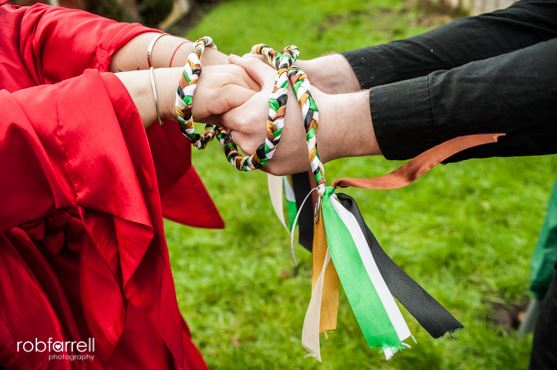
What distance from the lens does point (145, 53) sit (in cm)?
110

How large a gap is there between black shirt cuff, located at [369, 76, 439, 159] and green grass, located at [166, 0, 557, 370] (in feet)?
3.18

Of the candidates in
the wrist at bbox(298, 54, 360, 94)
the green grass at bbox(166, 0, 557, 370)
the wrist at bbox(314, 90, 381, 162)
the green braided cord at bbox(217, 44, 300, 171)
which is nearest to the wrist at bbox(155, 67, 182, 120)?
the green braided cord at bbox(217, 44, 300, 171)

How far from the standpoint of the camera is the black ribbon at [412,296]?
87cm

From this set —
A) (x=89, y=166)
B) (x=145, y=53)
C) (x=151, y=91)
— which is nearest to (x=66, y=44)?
(x=145, y=53)

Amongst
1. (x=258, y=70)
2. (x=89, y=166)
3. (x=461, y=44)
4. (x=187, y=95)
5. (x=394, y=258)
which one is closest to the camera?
(x=89, y=166)

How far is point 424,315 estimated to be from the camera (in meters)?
0.87

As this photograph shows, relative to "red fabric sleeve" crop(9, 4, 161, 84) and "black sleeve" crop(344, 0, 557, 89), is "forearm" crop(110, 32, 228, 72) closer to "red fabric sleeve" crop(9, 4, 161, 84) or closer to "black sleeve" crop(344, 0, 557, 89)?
"red fabric sleeve" crop(9, 4, 161, 84)

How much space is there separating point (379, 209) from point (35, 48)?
5.59 ft

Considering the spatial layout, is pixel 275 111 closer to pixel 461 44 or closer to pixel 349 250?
pixel 349 250

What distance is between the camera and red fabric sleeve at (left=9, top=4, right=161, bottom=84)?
1083 millimetres

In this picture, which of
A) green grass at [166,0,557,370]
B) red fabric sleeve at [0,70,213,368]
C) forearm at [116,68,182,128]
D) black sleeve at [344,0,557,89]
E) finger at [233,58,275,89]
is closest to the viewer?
red fabric sleeve at [0,70,213,368]

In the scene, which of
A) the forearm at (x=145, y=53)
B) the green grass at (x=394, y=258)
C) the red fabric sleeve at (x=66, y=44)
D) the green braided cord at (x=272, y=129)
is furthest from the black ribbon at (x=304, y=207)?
the green grass at (x=394, y=258)

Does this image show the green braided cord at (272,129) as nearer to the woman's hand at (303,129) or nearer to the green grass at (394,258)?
the woman's hand at (303,129)

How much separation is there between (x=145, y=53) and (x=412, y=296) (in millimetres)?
678
